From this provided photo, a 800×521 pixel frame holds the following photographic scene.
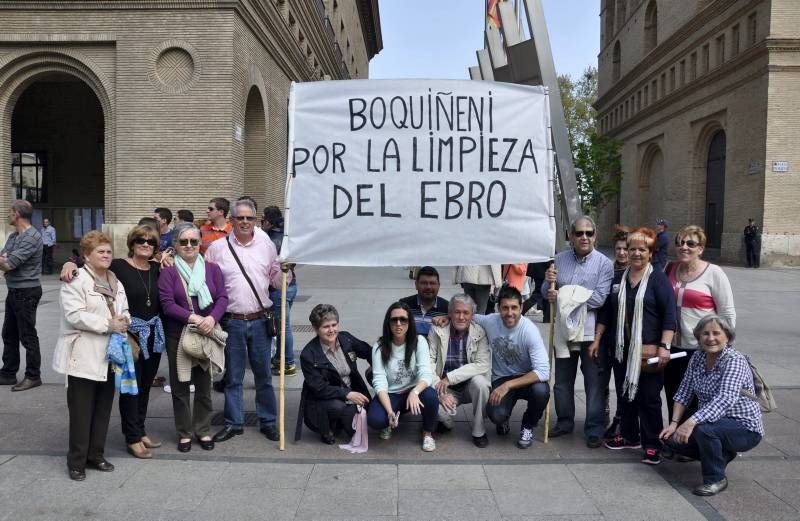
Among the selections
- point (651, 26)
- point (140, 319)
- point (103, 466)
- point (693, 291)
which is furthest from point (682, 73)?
point (103, 466)

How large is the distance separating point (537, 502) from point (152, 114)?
48.4 feet

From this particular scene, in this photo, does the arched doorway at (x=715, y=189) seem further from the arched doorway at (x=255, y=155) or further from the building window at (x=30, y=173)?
the building window at (x=30, y=173)

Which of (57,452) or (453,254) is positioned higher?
(453,254)

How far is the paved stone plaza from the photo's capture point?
151 inches

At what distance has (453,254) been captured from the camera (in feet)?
15.9

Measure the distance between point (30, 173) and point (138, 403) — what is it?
21.7 m

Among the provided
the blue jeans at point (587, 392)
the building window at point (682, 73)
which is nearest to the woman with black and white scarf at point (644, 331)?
the blue jeans at point (587, 392)

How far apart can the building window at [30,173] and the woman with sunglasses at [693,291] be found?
23144 millimetres

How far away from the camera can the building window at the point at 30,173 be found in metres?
22.8

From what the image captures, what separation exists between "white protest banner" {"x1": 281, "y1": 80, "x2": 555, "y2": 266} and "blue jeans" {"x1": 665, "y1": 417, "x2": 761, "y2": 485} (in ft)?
5.20

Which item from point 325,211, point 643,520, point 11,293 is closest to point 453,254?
point 325,211

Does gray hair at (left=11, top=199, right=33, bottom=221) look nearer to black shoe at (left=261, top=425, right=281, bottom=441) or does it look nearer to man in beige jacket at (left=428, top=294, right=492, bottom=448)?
black shoe at (left=261, top=425, right=281, bottom=441)

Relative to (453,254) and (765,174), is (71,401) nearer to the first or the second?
(453,254)

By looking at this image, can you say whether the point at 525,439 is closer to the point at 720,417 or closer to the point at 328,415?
the point at 720,417
